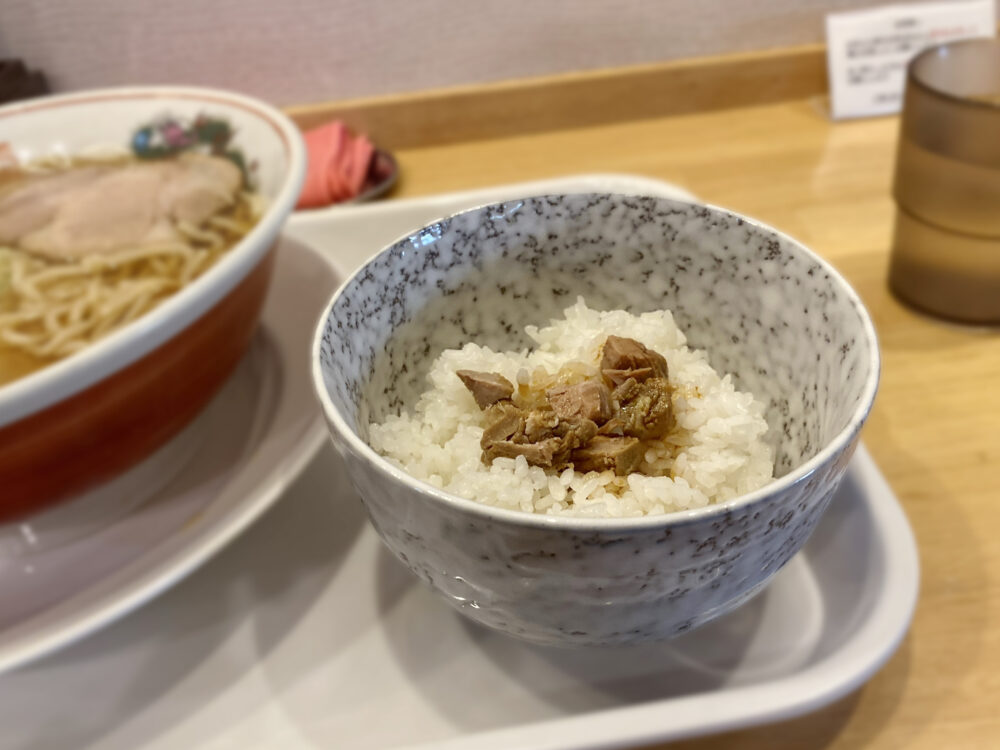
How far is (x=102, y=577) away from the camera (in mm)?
831

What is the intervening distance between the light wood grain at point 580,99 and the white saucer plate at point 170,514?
0.87 m

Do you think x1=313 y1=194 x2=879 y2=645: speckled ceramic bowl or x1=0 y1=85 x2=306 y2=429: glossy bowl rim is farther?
x1=0 y1=85 x2=306 y2=429: glossy bowl rim

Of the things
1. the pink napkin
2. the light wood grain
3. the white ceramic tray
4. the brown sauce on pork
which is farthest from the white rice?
the light wood grain

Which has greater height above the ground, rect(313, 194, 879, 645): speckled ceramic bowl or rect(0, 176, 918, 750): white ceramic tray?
rect(313, 194, 879, 645): speckled ceramic bowl

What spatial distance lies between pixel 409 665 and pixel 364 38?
4.91 ft

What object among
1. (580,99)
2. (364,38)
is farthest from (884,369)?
(364,38)

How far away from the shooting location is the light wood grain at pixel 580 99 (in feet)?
6.07

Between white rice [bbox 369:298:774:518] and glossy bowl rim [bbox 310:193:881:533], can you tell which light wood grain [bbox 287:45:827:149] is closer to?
white rice [bbox 369:298:774:518]

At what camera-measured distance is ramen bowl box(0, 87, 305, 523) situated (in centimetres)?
73

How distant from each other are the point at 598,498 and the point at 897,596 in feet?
1.04

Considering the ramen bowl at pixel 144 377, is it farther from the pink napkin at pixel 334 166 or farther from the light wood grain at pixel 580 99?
the light wood grain at pixel 580 99

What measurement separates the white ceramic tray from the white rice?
17 centimetres

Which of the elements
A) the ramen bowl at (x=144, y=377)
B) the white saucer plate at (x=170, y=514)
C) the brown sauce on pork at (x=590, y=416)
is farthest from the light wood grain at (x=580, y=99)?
the brown sauce on pork at (x=590, y=416)

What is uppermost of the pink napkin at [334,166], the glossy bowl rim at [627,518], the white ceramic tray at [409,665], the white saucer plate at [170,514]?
the glossy bowl rim at [627,518]
